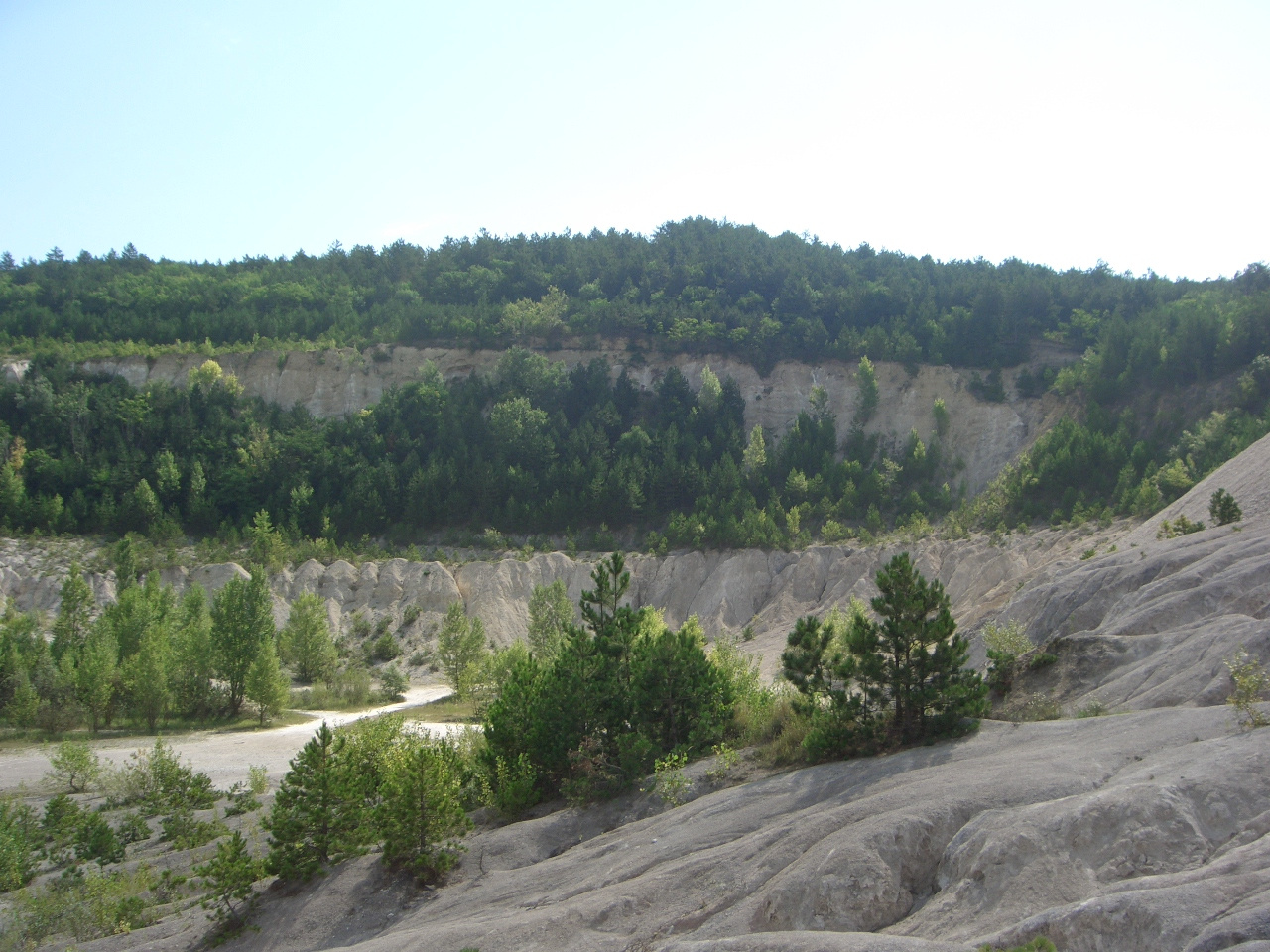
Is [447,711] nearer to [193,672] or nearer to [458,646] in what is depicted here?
[458,646]

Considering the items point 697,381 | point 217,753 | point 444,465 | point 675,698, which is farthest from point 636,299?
point 675,698

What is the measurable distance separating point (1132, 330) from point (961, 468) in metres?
15.4

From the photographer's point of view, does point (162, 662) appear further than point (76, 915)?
Yes

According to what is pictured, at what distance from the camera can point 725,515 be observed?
201ft

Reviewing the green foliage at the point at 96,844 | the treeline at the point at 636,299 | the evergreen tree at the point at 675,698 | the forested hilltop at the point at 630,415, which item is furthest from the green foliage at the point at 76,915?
the treeline at the point at 636,299

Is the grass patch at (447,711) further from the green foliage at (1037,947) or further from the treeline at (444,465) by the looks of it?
the green foliage at (1037,947)

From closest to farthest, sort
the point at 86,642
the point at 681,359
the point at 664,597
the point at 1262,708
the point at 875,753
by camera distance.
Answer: the point at 1262,708, the point at 875,753, the point at 86,642, the point at 664,597, the point at 681,359

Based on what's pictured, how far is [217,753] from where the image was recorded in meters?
34.9

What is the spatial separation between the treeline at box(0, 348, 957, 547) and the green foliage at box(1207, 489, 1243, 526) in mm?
29538

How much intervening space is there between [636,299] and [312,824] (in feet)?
237

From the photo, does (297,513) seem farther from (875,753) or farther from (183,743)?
(875,753)

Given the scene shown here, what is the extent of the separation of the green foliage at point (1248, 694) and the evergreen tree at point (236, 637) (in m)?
39.3

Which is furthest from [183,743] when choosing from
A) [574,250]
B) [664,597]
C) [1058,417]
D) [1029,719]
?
[574,250]

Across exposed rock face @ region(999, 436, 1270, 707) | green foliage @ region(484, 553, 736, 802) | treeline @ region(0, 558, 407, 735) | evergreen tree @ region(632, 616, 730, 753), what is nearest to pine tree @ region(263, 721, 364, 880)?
green foliage @ region(484, 553, 736, 802)
